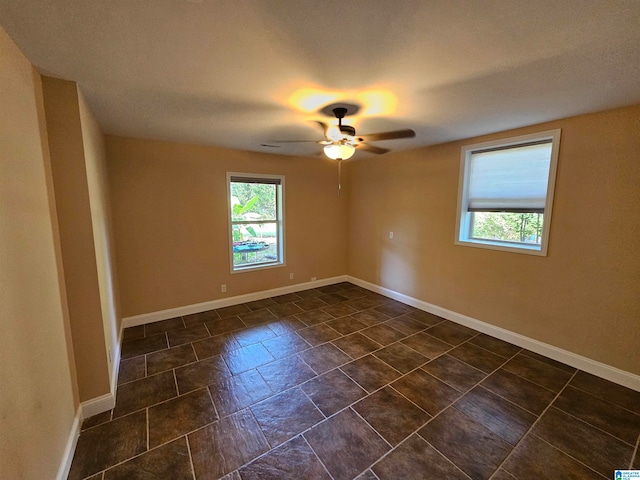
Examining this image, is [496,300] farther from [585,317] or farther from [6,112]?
[6,112]

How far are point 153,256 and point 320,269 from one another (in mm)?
2725

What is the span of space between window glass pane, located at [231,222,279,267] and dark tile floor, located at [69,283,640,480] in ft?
4.44

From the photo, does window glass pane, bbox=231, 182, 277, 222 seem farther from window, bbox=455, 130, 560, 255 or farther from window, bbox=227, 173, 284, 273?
window, bbox=455, 130, 560, 255

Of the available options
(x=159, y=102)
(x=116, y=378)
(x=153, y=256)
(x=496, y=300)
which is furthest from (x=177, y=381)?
(x=496, y=300)

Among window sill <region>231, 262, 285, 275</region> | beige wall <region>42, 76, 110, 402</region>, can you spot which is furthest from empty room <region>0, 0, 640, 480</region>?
window sill <region>231, 262, 285, 275</region>

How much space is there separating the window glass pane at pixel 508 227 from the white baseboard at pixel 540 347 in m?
1.06

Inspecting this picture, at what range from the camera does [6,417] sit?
3.46 ft

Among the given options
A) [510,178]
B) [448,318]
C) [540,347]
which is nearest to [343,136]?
[510,178]

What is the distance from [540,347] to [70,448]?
4054 mm

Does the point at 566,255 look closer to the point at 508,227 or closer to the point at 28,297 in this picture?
the point at 508,227

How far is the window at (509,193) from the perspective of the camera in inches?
109

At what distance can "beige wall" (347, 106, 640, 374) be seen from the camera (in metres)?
2.31

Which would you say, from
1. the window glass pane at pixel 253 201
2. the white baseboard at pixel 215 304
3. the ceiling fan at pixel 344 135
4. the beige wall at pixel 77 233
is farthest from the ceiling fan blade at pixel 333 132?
the white baseboard at pixel 215 304

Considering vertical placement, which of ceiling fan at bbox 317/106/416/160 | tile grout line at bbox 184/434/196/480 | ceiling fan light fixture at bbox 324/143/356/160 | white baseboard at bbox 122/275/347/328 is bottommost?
tile grout line at bbox 184/434/196/480
